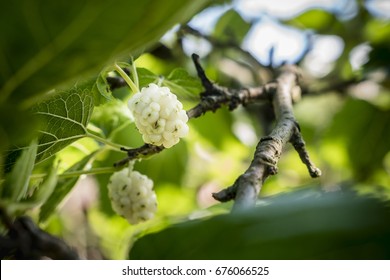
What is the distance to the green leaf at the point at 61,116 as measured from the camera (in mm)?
548

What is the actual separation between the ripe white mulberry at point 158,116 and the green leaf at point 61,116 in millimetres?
56

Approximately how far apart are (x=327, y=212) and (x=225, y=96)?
1.23ft

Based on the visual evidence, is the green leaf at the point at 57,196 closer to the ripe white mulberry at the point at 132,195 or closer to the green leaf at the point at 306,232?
the ripe white mulberry at the point at 132,195

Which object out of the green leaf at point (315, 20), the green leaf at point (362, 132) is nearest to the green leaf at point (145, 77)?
the green leaf at point (362, 132)

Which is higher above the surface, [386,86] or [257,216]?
[386,86]

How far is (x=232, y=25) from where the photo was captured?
143 cm

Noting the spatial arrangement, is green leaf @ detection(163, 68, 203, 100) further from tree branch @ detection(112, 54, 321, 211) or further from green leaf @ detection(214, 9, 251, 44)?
green leaf @ detection(214, 9, 251, 44)

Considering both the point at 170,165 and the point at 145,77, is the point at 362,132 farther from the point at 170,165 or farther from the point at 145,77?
the point at 145,77

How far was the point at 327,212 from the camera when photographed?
361mm

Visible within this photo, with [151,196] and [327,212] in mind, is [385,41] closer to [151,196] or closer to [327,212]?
[151,196]

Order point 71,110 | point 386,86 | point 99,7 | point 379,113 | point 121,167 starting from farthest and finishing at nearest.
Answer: point 379,113 → point 386,86 → point 121,167 → point 71,110 → point 99,7

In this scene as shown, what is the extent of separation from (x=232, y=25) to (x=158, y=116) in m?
0.94

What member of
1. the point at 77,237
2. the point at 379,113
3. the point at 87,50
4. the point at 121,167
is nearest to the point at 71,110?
the point at 121,167

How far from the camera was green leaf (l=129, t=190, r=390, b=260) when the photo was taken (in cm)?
35
